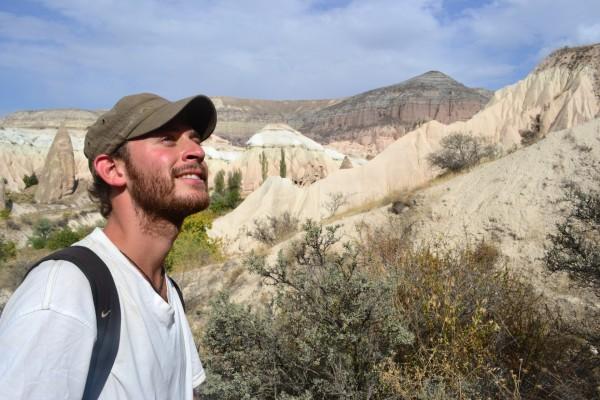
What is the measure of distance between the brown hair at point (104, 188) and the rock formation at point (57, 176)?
163 feet

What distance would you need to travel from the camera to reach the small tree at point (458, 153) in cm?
1579

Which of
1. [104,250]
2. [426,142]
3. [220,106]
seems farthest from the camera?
[220,106]

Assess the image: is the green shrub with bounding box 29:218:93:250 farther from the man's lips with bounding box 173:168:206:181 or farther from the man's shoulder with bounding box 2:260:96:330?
the man's shoulder with bounding box 2:260:96:330

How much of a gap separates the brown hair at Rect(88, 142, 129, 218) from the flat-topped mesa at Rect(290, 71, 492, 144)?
247 ft

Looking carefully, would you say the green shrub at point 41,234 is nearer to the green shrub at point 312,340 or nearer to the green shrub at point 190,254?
the green shrub at point 190,254

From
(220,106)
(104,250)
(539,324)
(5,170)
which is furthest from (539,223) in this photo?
(220,106)

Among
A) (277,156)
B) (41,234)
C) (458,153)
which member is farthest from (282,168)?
(458,153)

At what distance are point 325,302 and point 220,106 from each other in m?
111

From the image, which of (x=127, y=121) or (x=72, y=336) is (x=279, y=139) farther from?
(x=72, y=336)

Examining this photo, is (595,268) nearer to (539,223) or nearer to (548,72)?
(539,223)

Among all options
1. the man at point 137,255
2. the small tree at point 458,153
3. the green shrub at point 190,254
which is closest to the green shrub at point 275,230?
the green shrub at point 190,254

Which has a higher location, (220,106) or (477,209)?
(220,106)

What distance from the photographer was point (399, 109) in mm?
79812

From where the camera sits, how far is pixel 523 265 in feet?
21.7
